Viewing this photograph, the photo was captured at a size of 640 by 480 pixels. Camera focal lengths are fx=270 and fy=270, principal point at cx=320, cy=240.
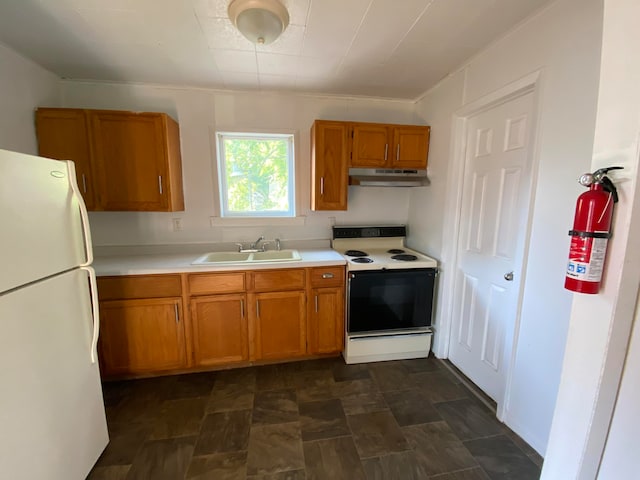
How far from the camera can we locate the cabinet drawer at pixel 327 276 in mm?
2332

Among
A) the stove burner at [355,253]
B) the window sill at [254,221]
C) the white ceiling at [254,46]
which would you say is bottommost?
the stove burner at [355,253]

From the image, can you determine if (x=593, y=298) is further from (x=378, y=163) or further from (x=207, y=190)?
(x=207, y=190)

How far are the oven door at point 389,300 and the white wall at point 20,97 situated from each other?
270 cm

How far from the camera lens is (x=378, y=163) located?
99.5 inches

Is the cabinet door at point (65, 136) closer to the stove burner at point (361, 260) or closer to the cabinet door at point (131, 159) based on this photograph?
the cabinet door at point (131, 159)

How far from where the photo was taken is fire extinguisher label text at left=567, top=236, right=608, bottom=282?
Result: 2.75 ft

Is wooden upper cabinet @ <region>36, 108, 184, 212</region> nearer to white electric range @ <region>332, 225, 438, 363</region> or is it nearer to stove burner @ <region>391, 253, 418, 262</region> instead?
white electric range @ <region>332, 225, 438, 363</region>

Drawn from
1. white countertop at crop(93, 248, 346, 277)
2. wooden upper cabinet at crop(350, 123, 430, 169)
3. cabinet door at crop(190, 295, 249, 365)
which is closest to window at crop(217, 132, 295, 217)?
white countertop at crop(93, 248, 346, 277)

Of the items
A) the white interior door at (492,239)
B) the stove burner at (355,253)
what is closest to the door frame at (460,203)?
the white interior door at (492,239)

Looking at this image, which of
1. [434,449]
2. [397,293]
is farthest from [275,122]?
[434,449]

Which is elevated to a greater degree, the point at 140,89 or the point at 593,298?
the point at 140,89

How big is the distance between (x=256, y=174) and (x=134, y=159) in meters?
1.03

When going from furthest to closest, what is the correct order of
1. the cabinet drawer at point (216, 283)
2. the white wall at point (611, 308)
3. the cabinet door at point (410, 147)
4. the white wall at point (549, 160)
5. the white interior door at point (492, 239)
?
the cabinet door at point (410, 147) → the cabinet drawer at point (216, 283) → the white interior door at point (492, 239) → the white wall at point (549, 160) → the white wall at point (611, 308)

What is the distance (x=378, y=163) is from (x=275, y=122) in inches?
43.1
